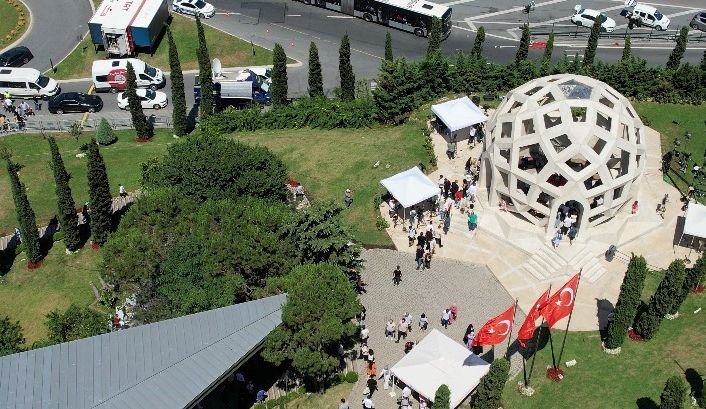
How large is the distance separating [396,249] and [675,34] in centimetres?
4221

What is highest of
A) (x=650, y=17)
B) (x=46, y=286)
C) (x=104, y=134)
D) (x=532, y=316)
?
(x=650, y=17)

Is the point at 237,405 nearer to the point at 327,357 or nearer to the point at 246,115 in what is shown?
the point at 327,357

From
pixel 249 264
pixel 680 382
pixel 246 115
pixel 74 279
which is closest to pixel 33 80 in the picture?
pixel 246 115

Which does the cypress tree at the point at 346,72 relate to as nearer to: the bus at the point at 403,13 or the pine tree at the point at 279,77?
the pine tree at the point at 279,77

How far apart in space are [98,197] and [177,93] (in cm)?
1447

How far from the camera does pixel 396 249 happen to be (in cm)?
4931

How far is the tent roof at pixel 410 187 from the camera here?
49.9 meters

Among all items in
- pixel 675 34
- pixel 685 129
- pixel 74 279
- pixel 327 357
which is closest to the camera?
pixel 327 357

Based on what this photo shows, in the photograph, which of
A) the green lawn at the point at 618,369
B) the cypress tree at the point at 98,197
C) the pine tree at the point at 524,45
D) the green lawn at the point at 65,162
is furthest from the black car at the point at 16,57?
the green lawn at the point at 618,369

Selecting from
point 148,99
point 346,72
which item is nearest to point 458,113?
point 346,72

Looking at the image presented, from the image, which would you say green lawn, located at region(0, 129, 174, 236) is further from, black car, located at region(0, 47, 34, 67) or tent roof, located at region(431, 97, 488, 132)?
tent roof, located at region(431, 97, 488, 132)

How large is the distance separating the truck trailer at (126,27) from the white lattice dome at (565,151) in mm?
36956

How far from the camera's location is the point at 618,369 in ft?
130

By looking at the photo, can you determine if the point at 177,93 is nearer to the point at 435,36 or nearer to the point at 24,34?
the point at 435,36
